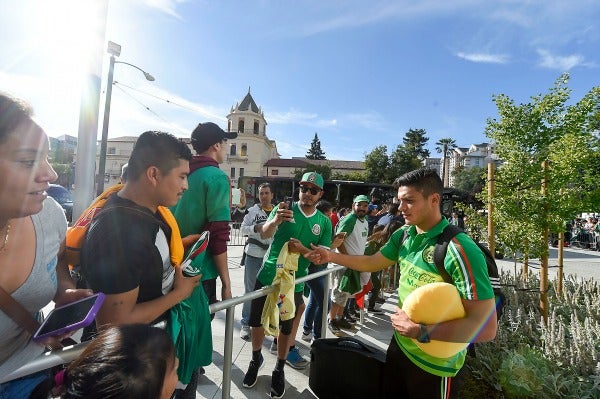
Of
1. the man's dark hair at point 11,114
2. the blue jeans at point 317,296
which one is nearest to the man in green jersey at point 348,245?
the blue jeans at point 317,296

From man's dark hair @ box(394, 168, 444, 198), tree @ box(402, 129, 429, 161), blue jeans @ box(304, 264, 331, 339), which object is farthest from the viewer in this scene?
tree @ box(402, 129, 429, 161)

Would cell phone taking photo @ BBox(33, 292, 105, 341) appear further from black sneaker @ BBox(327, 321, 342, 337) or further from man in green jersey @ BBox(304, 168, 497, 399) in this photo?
black sneaker @ BBox(327, 321, 342, 337)

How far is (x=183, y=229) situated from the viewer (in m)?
2.65

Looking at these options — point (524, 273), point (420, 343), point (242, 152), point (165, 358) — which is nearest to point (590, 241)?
point (524, 273)

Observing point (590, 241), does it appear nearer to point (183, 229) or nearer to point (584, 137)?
point (584, 137)

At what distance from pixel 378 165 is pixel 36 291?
47212 mm

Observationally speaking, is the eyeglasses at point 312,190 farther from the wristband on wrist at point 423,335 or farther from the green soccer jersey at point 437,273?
the wristband on wrist at point 423,335

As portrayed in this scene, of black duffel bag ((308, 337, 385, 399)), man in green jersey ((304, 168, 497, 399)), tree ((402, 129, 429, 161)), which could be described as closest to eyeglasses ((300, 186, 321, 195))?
man in green jersey ((304, 168, 497, 399))

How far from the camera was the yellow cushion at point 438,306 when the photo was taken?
1871 millimetres

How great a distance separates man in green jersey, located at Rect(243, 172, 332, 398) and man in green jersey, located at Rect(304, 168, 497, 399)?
3.61ft

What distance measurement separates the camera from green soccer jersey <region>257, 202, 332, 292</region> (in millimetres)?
3602

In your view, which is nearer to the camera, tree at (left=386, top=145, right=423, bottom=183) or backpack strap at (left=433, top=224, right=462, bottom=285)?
backpack strap at (left=433, top=224, right=462, bottom=285)

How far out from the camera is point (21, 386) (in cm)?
131

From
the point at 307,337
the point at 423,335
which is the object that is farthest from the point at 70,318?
the point at 307,337
